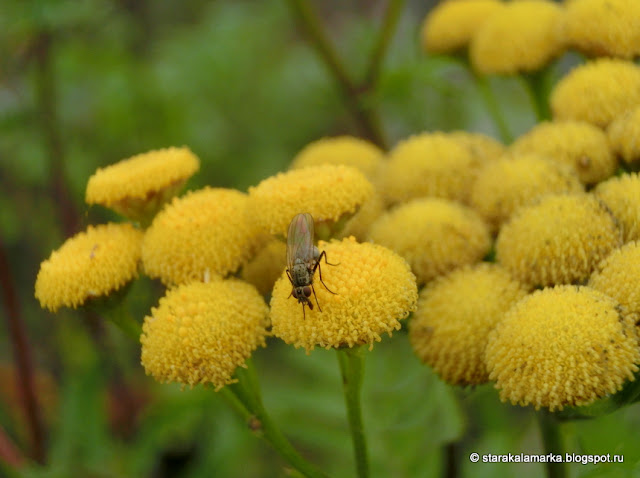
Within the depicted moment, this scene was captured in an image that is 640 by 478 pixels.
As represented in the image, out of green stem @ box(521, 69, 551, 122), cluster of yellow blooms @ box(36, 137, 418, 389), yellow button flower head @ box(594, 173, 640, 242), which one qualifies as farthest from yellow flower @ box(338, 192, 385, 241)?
green stem @ box(521, 69, 551, 122)

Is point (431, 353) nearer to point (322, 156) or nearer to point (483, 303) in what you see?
point (483, 303)

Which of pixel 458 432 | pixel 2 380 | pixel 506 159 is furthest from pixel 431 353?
pixel 2 380

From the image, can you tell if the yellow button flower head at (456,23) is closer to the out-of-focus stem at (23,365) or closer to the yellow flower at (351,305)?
the yellow flower at (351,305)

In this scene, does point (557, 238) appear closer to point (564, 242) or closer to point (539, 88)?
point (564, 242)

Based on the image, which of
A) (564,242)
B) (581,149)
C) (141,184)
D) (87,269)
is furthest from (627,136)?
(87,269)

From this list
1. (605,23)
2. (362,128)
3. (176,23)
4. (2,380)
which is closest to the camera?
(605,23)
